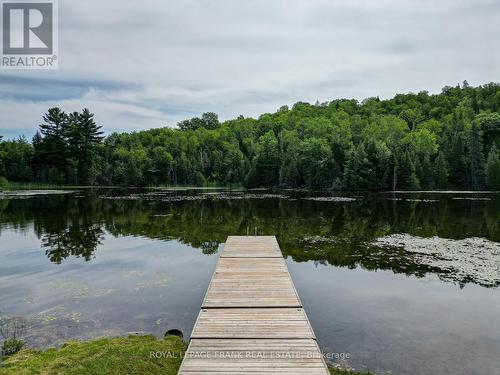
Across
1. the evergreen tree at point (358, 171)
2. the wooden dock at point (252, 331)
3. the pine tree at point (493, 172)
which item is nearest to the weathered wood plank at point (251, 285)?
the wooden dock at point (252, 331)

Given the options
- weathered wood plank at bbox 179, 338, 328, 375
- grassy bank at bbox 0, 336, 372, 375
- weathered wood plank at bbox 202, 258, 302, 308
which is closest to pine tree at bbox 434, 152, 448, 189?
weathered wood plank at bbox 202, 258, 302, 308

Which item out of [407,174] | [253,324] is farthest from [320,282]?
[407,174]

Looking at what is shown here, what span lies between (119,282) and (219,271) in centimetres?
495

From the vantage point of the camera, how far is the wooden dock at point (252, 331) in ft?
27.8

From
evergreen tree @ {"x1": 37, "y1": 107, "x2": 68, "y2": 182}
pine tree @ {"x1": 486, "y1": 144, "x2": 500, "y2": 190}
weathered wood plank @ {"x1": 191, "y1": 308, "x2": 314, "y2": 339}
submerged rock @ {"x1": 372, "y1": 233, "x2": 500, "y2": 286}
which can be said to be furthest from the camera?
evergreen tree @ {"x1": 37, "y1": 107, "x2": 68, "y2": 182}

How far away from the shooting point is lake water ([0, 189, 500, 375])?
1175 cm

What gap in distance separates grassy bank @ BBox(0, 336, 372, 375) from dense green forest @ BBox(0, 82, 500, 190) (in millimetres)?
88902

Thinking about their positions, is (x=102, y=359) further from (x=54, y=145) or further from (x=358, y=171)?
(x=54, y=145)

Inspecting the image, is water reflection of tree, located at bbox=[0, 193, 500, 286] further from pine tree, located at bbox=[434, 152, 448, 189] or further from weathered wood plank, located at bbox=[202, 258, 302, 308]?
pine tree, located at bbox=[434, 152, 448, 189]

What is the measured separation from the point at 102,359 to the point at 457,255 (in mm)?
20171

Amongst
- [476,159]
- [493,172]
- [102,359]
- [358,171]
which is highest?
[476,159]

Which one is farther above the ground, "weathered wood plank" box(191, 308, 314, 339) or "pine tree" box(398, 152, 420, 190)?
"pine tree" box(398, 152, 420, 190)

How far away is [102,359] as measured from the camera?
9891mm

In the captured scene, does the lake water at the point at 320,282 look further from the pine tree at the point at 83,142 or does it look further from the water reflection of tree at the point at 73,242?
the pine tree at the point at 83,142
